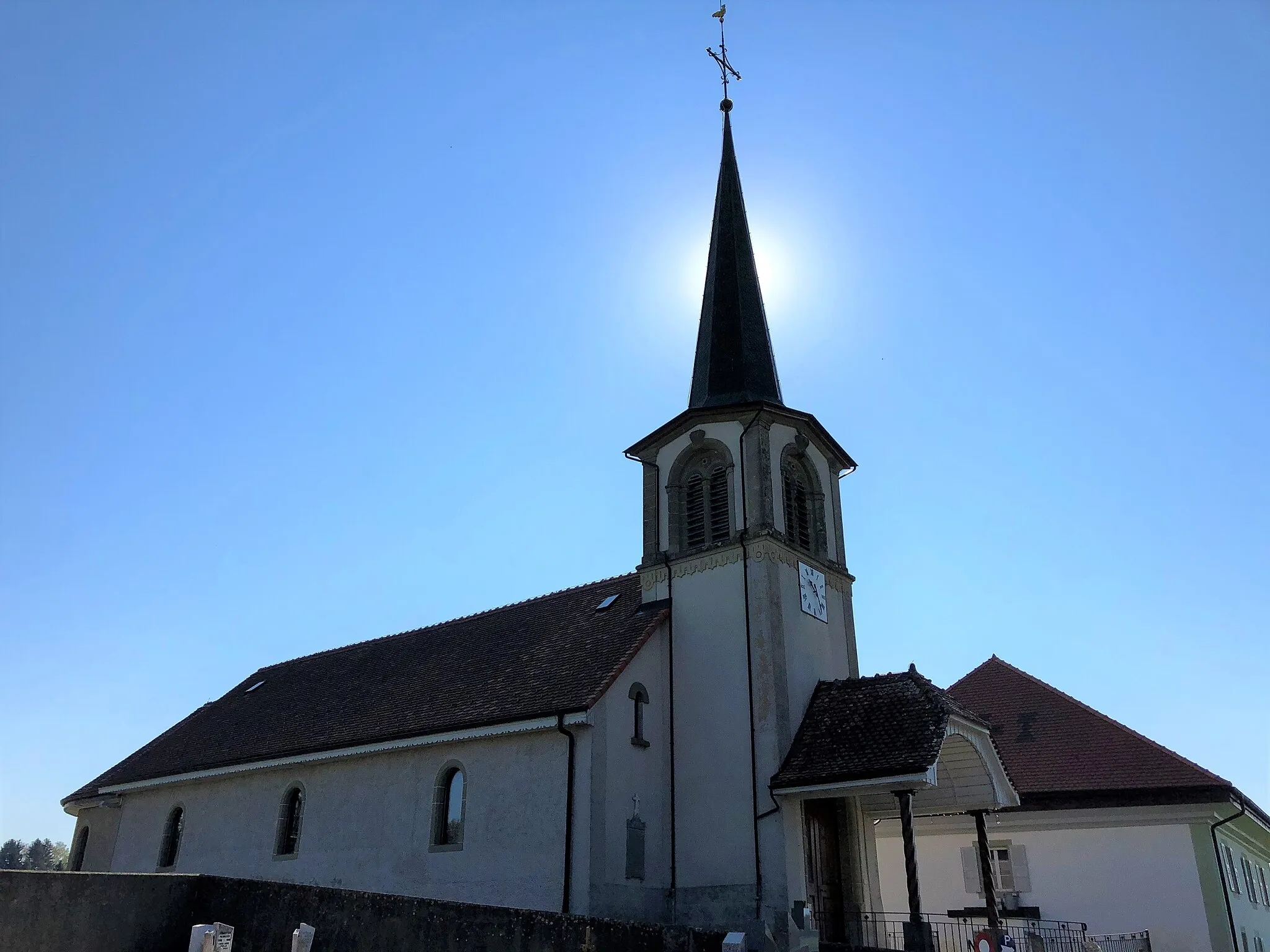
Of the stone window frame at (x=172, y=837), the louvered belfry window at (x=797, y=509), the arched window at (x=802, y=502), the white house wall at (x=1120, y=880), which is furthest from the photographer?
the stone window frame at (x=172, y=837)

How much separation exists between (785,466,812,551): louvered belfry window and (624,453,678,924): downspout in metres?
2.70

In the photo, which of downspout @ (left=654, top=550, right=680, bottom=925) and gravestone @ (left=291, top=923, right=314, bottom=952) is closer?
gravestone @ (left=291, top=923, right=314, bottom=952)

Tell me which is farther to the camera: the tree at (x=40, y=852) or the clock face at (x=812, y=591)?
the tree at (x=40, y=852)

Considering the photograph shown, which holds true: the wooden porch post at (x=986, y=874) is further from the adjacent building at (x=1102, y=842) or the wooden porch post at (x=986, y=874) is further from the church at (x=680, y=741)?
the adjacent building at (x=1102, y=842)

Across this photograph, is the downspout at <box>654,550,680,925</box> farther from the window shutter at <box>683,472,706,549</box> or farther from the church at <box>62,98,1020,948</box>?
the window shutter at <box>683,472,706,549</box>

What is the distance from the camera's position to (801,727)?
1895cm

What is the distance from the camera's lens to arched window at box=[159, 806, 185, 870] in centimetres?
2634

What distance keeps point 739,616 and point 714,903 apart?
5.25m

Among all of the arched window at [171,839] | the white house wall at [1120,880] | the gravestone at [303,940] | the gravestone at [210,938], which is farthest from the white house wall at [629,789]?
the arched window at [171,839]

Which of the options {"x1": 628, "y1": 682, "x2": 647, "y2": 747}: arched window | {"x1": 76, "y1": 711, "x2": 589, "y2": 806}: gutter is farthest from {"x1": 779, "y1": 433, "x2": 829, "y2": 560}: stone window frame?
{"x1": 76, "y1": 711, "x2": 589, "y2": 806}: gutter

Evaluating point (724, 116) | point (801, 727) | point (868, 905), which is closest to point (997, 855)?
point (868, 905)

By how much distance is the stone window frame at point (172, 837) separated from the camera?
26266 millimetres

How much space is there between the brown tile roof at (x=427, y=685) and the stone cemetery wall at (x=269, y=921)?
516 cm

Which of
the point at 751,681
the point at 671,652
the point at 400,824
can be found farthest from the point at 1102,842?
the point at 400,824
